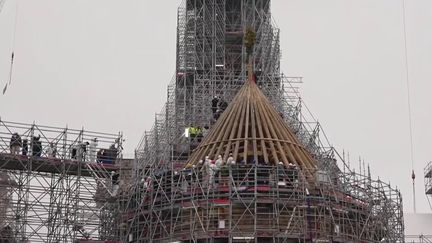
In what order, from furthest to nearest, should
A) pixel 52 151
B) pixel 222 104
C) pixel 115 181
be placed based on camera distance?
pixel 222 104
pixel 115 181
pixel 52 151

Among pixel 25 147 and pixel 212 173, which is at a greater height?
pixel 25 147

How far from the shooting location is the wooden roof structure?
53.8 m

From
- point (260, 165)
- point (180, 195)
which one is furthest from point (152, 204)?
point (260, 165)

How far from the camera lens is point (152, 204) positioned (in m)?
51.4

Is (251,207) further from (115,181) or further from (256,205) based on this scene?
(115,181)

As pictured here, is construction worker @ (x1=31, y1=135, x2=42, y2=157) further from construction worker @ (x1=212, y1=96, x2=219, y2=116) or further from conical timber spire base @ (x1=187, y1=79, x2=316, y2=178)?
construction worker @ (x1=212, y1=96, x2=219, y2=116)

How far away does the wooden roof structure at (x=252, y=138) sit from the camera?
5378cm

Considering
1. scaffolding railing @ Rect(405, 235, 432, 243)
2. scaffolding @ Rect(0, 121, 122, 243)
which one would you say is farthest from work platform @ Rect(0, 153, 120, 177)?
scaffolding railing @ Rect(405, 235, 432, 243)

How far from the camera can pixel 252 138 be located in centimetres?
5475

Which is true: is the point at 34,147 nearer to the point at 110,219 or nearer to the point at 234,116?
the point at 110,219

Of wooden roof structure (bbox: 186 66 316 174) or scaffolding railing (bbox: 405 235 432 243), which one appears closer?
wooden roof structure (bbox: 186 66 316 174)

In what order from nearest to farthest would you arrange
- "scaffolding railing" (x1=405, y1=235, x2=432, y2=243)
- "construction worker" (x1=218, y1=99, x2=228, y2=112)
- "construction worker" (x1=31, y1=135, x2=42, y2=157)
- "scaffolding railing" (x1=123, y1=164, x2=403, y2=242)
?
1. "scaffolding railing" (x1=123, y1=164, x2=403, y2=242)
2. "construction worker" (x1=31, y1=135, x2=42, y2=157)
3. "construction worker" (x1=218, y1=99, x2=228, y2=112)
4. "scaffolding railing" (x1=405, y1=235, x2=432, y2=243)

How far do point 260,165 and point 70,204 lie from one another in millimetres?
12377

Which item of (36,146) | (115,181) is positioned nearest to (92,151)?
(115,181)
